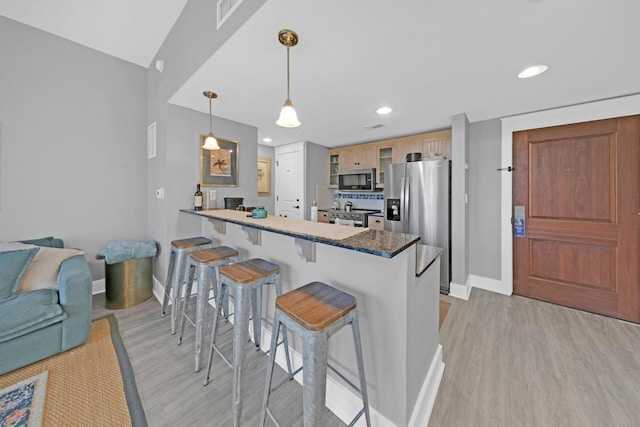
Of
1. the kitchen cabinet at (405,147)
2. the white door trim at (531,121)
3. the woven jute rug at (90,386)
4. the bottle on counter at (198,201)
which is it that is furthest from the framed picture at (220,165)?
the white door trim at (531,121)

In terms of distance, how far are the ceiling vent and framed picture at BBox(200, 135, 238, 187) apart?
137 cm

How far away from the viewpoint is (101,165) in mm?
2760

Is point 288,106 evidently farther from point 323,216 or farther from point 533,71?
point 323,216

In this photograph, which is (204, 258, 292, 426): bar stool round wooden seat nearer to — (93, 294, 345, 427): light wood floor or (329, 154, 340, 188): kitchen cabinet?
(93, 294, 345, 427): light wood floor

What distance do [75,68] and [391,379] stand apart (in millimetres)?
4226

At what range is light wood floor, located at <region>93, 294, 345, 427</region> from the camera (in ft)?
4.25

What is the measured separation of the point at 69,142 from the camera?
8.40 feet

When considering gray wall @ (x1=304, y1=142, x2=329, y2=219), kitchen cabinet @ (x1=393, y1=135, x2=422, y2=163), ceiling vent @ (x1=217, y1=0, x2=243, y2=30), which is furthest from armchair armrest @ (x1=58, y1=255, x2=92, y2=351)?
kitchen cabinet @ (x1=393, y1=135, x2=422, y2=163)

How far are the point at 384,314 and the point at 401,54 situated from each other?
1.68m

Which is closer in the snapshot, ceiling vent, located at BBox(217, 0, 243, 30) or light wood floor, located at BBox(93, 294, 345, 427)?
light wood floor, located at BBox(93, 294, 345, 427)

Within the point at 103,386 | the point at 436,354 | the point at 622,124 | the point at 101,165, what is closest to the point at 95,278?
the point at 101,165

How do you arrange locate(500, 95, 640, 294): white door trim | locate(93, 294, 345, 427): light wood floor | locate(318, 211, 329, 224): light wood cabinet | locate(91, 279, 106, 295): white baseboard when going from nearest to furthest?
locate(93, 294, 345, 427): light wood floor < locate(500, 95, 640, 294): white door trim < locate(91, 279, 106, 295): white baseboard < locate(318, 211, 329, 224): light wood cabinet

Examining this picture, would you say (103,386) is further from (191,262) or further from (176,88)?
(176,88)

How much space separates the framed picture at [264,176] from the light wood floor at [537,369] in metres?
3.73
